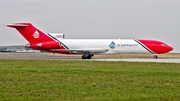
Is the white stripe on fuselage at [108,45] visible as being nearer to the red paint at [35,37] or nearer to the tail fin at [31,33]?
the red paint at [35,37]

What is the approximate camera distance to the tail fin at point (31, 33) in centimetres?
4756

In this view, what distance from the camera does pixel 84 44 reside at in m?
49.3

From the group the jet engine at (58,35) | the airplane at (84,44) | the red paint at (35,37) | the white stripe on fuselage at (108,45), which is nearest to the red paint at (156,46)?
the airplane at (84,44)

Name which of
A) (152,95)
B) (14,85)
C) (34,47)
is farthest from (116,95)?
(34,47)

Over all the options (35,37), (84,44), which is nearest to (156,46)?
(84,44)

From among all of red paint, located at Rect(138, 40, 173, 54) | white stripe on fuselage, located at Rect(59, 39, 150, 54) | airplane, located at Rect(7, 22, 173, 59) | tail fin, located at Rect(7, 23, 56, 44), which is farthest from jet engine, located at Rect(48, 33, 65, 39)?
red paint, located at Rect(138, 40, 173, 54)

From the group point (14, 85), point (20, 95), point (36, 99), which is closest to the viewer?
point (36, 99)

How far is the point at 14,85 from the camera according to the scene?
44.4ft

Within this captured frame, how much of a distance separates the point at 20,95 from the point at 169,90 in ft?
16.3

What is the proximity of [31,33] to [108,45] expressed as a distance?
397 inches

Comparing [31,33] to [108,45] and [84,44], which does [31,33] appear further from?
[108,45]

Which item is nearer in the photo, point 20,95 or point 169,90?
point 20,95

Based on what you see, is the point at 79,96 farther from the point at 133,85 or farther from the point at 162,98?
the point at 133,85

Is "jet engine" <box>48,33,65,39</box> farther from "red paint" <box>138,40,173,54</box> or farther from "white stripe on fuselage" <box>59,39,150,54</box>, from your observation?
"red paint" <box>138,40,173,54</box>
